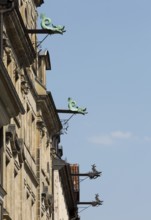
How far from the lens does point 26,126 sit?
187ft

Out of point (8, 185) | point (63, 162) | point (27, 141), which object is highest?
point (63, 162)

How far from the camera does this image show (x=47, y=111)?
6412 centimetres

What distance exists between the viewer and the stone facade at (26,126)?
155ft

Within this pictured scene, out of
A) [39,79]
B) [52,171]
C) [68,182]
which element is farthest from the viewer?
[68,182]

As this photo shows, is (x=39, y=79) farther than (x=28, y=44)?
Yes

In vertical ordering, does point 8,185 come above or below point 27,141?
below

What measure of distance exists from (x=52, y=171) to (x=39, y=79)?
29.9ft

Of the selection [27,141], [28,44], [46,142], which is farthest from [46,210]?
[28,44]

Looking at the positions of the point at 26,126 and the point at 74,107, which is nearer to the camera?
the point at 26,126

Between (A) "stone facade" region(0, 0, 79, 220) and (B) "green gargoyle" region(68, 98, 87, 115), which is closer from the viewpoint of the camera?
(A) "stone facade" region(0, 0, 79, 220)

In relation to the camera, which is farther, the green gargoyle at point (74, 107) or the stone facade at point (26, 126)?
the green gargoyle at point (74, 107)

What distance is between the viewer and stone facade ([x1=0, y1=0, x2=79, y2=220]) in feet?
155

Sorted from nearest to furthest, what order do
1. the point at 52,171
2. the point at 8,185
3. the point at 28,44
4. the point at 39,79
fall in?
the point at 8,185 < the point at 28,44 < the point at 39,79 < the point at 52,171

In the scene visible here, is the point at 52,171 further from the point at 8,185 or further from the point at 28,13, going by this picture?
the point at 8,185
